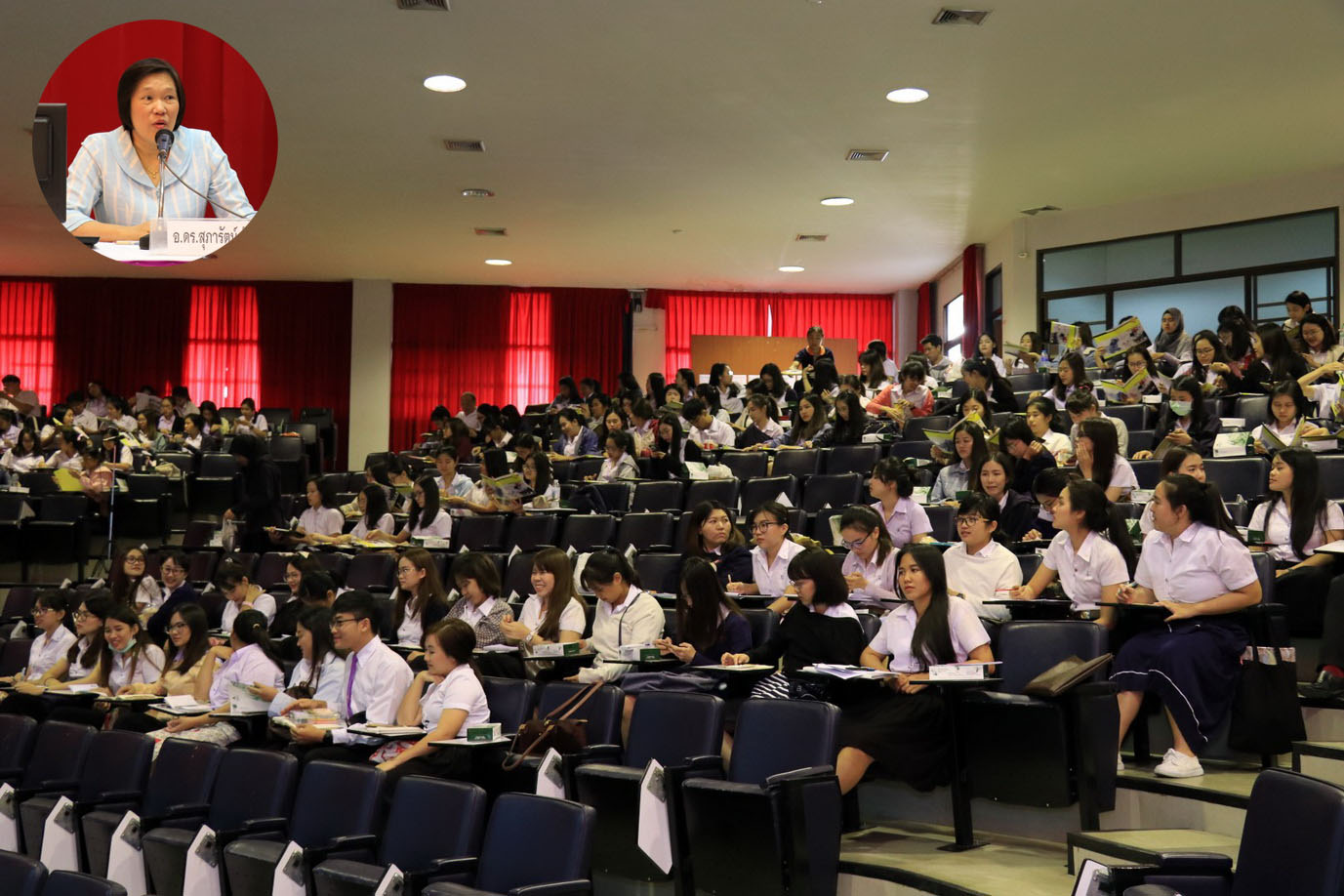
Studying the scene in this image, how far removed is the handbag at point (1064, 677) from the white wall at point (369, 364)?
1499cm

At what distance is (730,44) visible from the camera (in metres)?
8.13

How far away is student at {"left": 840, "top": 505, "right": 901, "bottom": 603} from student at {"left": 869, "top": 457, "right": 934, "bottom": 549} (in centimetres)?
80

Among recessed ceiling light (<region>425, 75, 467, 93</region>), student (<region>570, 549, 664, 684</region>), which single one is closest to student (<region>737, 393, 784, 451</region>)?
recessed ceiling light (<region>425, 75, 467, 93</region>)

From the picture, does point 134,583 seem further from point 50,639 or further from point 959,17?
point 959,17

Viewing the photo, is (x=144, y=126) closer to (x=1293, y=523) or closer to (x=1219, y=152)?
(x=1293, y=523)

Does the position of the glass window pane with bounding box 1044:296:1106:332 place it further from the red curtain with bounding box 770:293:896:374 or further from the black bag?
the black bag

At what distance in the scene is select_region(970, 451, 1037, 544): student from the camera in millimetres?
6336

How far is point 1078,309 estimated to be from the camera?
45.4 ft

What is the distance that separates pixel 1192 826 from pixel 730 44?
5683mm

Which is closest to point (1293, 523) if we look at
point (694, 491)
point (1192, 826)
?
point (1192, 826)

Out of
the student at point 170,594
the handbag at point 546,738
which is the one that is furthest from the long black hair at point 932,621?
the student at point 170,594

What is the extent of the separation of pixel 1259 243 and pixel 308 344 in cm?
1215

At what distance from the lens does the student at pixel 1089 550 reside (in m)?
4.80

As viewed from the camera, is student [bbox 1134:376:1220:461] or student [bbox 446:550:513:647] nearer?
student [bbox 446:550:513:647]
